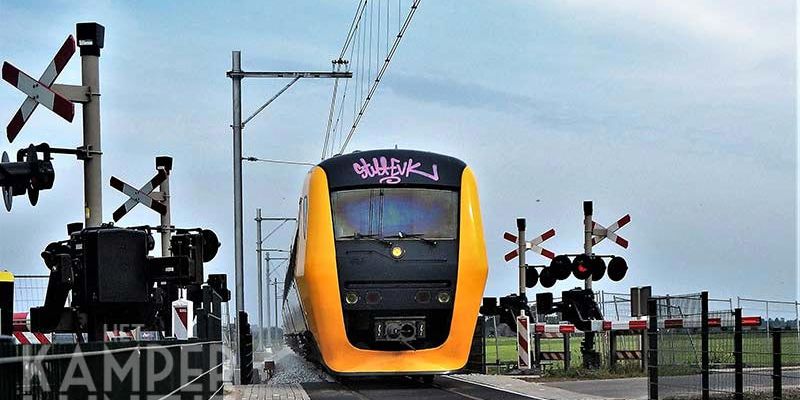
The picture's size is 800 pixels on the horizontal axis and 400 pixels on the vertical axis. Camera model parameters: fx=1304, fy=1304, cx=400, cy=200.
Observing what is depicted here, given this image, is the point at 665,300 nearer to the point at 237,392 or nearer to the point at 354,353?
the point at 354,353

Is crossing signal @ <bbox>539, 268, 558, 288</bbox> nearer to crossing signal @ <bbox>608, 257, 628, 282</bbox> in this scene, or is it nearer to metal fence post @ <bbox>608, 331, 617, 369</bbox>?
crossing signal @ <bbox>608, 257, 628, 282</bbox>

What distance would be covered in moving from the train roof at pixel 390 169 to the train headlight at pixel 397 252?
1.04m

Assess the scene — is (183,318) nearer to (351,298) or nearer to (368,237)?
(351,298)

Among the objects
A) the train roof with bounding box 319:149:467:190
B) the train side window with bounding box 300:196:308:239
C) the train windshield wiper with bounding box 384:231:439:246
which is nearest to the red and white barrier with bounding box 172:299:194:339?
the train side window with bounding box 300:196:308:239

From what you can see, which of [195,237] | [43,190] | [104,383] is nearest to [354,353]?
[195,237]

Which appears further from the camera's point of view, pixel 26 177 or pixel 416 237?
pixel 416 237

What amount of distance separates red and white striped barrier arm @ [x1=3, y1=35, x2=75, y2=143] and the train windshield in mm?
6747

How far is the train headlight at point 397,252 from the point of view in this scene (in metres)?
19.9

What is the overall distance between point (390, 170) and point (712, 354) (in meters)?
7.91

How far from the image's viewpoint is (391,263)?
19859 millimetres

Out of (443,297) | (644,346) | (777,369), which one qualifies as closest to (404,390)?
(443,297)

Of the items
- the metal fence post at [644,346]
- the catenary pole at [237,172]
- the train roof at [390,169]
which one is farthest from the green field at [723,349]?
the catenary pole at [237,172]

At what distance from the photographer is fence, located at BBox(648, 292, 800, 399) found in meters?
12.9

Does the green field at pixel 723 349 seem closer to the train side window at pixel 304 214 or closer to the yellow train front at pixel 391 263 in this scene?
the yellow train front at pixel 391 263
